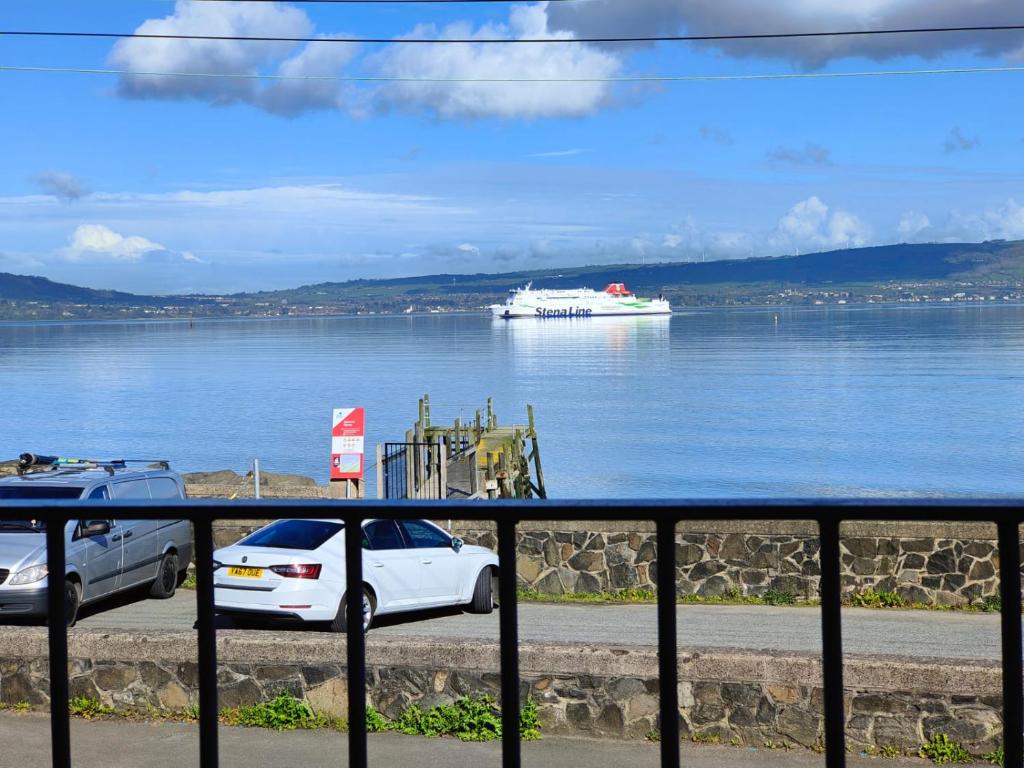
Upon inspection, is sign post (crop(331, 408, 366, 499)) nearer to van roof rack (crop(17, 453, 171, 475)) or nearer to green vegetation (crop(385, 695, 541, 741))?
van roof rack (crop(17, 453, 171, 475))

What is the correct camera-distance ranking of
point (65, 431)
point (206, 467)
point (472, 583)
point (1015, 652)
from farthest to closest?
point (65, 431) < point (206, 467) < point (472, 583) < point (1015, 652)

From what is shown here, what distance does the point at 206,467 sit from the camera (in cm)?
5053

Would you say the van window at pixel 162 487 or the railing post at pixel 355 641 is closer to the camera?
the railing post at pixel 355 641

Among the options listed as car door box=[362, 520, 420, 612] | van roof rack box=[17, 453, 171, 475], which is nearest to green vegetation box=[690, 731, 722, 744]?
car door box=[362, 520, 420, 612]

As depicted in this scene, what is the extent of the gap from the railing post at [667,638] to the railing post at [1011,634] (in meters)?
0.60

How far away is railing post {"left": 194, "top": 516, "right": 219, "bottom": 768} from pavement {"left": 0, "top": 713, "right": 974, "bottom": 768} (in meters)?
5.87

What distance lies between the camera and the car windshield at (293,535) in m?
13.5

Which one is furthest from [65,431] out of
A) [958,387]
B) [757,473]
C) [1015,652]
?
[1015,652]

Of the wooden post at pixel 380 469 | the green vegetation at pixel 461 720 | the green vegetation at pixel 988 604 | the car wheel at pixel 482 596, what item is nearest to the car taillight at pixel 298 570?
the car wheel at pixel 482 596

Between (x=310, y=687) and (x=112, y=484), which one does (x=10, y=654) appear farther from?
(x=112, y=484)

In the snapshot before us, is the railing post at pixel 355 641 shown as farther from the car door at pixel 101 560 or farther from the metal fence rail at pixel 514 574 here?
the car door at pixel 101 560

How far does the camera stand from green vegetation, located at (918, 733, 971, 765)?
8680 mm

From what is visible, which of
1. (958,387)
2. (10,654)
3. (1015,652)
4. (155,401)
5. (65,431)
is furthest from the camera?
(155,401)

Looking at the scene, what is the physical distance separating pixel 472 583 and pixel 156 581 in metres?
4.08
